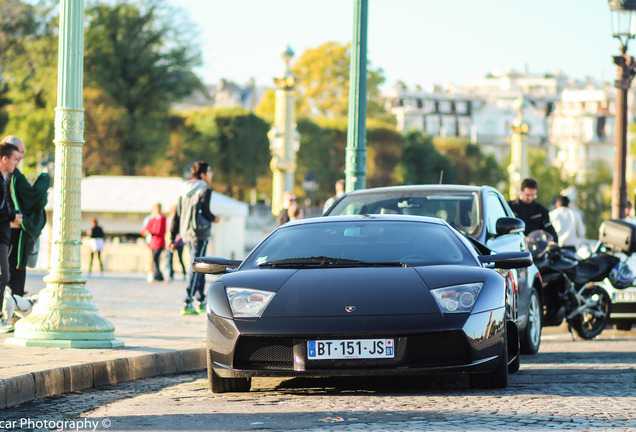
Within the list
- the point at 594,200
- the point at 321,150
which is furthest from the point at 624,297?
the point at 594,200

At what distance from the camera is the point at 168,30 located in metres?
65.7

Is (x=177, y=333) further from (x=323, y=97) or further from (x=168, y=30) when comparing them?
(x=323, y=97)

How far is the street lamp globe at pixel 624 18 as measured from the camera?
64.1ft

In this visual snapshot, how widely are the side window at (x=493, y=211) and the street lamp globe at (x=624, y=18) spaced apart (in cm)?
843

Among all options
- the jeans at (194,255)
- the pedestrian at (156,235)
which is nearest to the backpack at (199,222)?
the jeans at (194,255)

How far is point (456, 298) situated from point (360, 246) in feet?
3.48

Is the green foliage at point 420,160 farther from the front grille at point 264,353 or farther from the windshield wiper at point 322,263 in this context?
the front grille at point 264,353

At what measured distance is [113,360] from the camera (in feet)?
30.3

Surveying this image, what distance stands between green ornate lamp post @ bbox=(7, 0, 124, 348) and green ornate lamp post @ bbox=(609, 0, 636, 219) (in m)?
11.4

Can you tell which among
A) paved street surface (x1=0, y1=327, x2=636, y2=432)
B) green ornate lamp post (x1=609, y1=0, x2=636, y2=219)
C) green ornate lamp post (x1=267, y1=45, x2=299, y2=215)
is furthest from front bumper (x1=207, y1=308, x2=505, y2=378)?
green ornate lamp post (x1=267, y1=45, x2=299, y2=215)

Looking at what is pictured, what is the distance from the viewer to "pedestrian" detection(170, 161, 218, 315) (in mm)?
15188

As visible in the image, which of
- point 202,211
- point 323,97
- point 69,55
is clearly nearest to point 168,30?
point 323,97

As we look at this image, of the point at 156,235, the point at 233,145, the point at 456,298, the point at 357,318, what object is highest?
the point at 233,145

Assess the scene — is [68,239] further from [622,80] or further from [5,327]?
[622,80]
